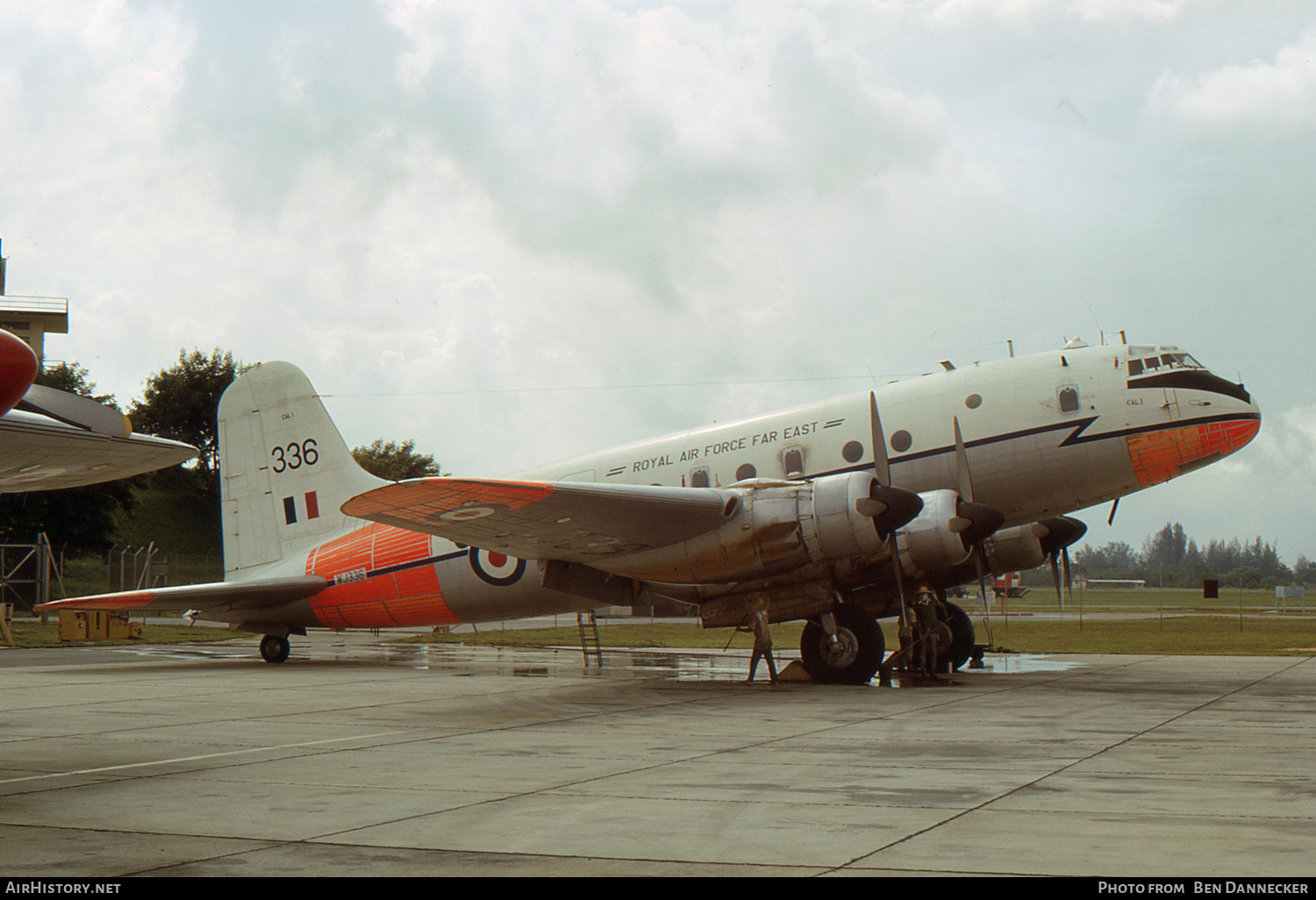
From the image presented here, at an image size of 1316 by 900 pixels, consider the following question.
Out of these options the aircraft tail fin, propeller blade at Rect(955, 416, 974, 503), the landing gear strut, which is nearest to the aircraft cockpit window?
propeller blade at Rect(955, 416, 974, 503)

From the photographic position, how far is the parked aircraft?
5336 millimetres

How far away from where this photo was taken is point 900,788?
6.73 meters

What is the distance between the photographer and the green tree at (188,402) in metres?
65.6

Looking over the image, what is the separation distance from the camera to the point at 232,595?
20281 mm

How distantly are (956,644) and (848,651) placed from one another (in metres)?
3.85

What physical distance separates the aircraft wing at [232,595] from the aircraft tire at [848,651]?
10.1m

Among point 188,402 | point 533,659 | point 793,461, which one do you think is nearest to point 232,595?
point 533,659

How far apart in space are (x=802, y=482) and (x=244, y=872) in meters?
11.2

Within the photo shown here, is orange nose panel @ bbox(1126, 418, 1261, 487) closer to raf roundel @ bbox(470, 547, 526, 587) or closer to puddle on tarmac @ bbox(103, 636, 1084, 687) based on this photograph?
puddle on tarmac @ bbox(103, 636, 1084, 687)

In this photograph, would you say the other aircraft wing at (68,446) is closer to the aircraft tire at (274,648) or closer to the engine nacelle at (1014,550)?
the aircraft tire at (274,648)

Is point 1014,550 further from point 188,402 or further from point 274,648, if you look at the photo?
point 188,402
